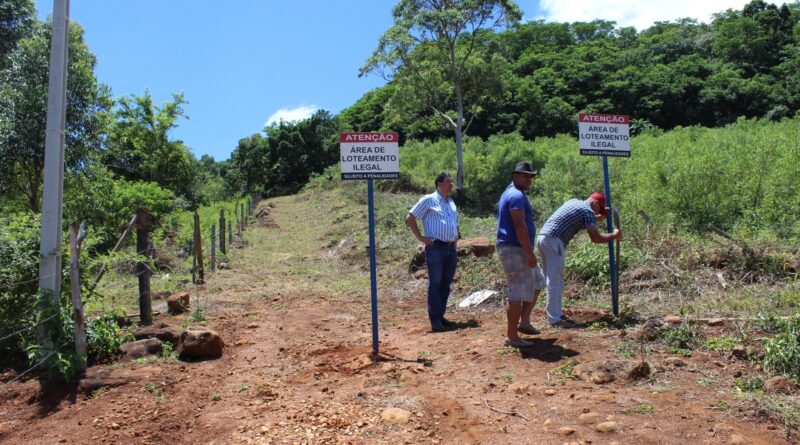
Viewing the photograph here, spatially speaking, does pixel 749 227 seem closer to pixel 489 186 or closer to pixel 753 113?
pixel 489 186

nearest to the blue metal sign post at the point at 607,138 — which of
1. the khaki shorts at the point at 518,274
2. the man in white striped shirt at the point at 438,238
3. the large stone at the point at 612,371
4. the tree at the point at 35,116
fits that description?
the khaki shorts at the point at 518,274

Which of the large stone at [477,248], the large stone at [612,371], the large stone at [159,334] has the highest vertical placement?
the large stone at [477,248]

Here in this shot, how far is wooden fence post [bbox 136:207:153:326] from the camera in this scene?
702 centimetres

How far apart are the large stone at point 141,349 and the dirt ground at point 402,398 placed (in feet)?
0.99

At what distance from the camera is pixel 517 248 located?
5.71 meters

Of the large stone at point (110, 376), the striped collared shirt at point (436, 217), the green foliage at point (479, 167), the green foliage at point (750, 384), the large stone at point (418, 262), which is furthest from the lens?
the green foliage at point (479, 167)

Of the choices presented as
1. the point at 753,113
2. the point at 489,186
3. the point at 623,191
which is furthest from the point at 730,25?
the point at 623,191

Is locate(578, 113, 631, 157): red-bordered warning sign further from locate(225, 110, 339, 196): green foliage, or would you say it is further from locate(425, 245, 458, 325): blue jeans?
locate(225, 110, 339, 196): green foliage

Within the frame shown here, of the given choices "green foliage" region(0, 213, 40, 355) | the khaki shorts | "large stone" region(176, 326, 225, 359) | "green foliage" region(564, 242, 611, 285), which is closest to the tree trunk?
"green foliage" region(564, 242, 611, 285)

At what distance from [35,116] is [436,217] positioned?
1264 cm

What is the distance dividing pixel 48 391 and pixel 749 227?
9695 mm

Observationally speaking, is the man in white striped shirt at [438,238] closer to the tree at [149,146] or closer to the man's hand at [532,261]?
the man's hand at [532,261]

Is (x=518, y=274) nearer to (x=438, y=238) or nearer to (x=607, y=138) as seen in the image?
(x=438, y=238)

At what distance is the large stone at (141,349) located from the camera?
5718 millimetres
